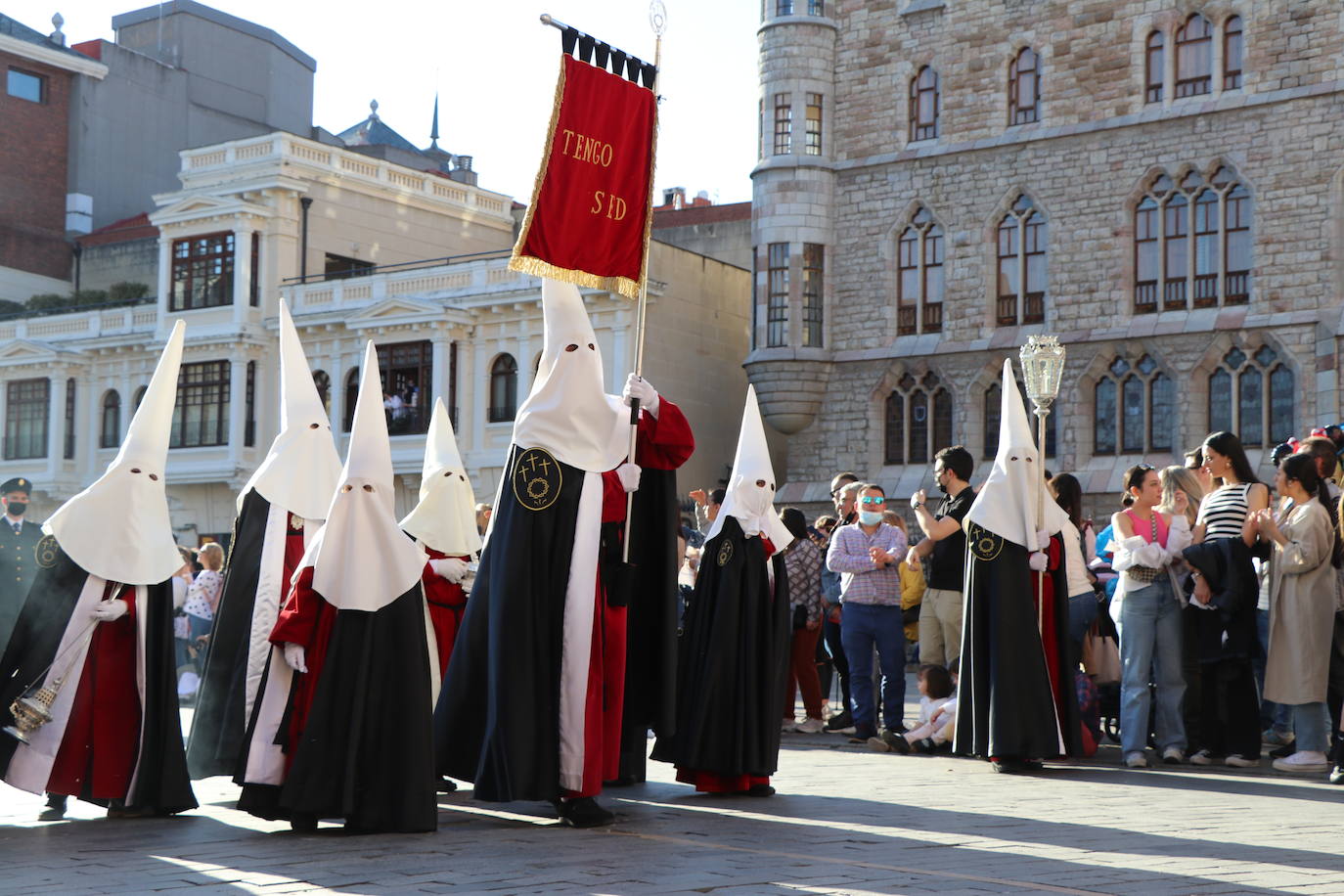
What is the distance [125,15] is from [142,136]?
→ 14.3 ft

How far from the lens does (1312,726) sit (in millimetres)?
10266

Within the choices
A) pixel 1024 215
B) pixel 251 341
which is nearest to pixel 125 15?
pixel 251 341

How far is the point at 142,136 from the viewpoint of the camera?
49562 mm

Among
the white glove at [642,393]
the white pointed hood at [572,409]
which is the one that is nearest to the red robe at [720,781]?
the white pointed hood at [572,409]

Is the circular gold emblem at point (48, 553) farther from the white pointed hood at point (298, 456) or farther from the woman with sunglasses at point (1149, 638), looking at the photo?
the woman with sunglasses at point (1149, 638)

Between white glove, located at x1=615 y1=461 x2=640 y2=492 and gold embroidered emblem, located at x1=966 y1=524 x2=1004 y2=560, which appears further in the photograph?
gold embroidered emblem, located at x1=966 y1=524 x2=1004 y2=560

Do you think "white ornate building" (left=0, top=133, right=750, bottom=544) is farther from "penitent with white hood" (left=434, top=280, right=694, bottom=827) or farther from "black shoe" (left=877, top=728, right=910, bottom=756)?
"penitent with white hood" (left=434, top=280, right=694, bottom=827)

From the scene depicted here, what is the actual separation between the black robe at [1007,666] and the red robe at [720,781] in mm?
1834

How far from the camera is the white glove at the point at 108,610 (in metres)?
8.09

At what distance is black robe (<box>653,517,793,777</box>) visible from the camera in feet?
29.1

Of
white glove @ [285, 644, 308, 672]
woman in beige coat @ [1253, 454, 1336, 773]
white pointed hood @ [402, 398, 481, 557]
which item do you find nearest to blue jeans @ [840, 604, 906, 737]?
woman in beige coat @ [1253, 454, 1336, 773]

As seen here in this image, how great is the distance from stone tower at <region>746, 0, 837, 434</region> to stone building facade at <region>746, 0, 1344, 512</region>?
1.7 inches

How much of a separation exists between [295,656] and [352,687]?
29 cm

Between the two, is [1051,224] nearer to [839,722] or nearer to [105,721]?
[839,722]
